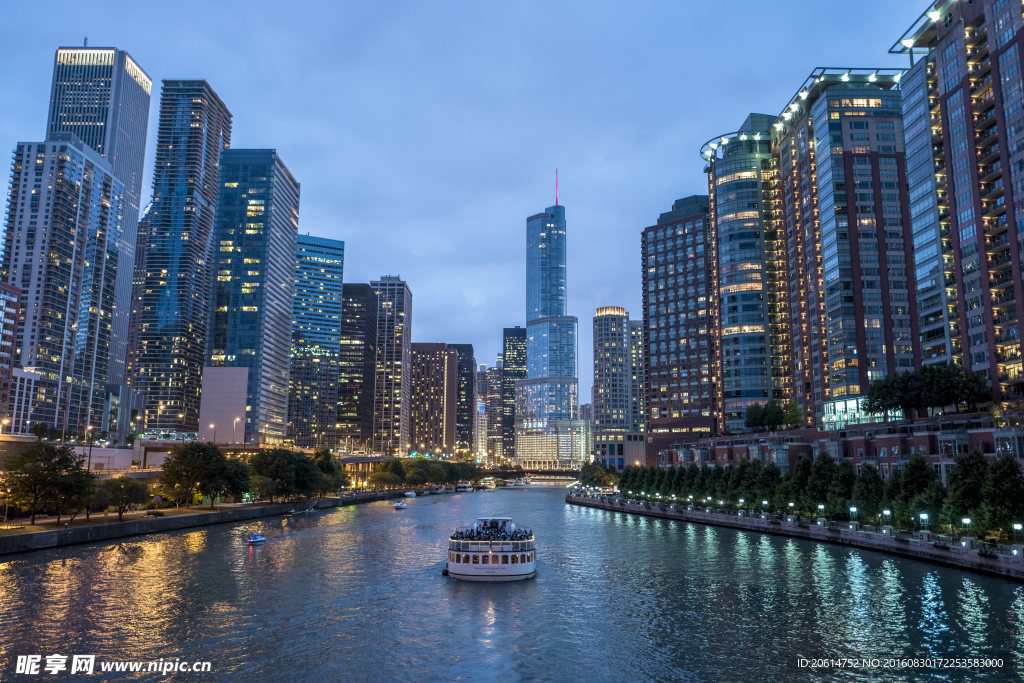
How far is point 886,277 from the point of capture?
604 ft

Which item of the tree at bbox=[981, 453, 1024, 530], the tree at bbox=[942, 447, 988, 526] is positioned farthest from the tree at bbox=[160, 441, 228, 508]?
the tree at bbox=[981, 453, 1024, 530]

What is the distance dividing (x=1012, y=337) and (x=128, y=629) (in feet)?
473

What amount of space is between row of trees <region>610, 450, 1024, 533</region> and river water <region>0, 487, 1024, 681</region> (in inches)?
379

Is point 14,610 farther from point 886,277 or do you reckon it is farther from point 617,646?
point 886,277

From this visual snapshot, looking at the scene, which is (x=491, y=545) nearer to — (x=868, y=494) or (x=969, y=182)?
(x=868, y=494)

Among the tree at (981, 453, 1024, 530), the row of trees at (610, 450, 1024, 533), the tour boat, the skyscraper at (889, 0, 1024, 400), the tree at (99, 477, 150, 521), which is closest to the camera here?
the tree at (981, 453, 1024, 530)

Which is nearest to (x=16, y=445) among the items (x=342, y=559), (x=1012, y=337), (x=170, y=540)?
(x=170, y=540)

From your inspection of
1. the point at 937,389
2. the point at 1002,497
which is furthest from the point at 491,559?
the point at 937,389

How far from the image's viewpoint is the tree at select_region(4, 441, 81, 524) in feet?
333

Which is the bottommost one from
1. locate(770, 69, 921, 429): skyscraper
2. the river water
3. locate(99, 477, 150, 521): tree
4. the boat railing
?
the river water

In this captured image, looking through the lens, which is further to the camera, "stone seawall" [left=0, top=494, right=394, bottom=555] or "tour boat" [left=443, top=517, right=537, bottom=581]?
"stone seawall" [left=0, top=494, right=394, bottom=555]

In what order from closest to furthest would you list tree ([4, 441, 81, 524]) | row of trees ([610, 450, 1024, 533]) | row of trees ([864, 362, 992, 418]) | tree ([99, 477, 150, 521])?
row of trees ([610, 450, 1024, 533])
tree ([4, 441, 81, 524])
tree ([99, 477, 150, 521])
row of trees ([864, 362, 992, 418])

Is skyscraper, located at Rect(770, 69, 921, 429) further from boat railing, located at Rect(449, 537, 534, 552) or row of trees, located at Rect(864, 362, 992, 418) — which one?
boat railing, located at Rect(449, 537, 534, 552)

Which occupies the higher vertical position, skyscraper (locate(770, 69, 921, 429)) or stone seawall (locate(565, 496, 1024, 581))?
skyscraper (locate(770, 69, 921, 429))
